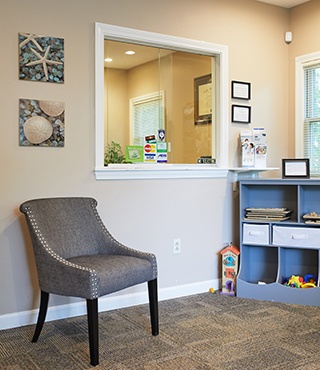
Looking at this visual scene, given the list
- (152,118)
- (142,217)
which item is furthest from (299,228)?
(152,118)

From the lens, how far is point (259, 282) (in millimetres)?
3873

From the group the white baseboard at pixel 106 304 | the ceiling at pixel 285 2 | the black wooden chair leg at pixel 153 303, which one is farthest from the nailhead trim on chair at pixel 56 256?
the ceiling at pixel 285 2

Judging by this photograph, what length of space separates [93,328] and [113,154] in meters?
1.50

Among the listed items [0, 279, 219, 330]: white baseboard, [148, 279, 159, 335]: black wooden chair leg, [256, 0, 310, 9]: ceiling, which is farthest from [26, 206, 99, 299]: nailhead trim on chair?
[256, 0, 310, 9]: ceiling

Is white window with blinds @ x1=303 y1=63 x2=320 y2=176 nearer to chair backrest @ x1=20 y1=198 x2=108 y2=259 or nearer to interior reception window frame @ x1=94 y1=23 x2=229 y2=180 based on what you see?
interior reception window frame @ x1=94 y1=23 x2=229 y2=180

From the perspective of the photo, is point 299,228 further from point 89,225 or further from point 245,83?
point 89,225

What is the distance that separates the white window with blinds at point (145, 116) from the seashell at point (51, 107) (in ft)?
2.08

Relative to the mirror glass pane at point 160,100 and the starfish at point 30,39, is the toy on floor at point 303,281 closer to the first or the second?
the mirror glass pane at point 160,100

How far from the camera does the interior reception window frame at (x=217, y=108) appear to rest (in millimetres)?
3379

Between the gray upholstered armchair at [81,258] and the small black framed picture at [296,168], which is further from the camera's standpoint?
the small black framed picture at [296,168]

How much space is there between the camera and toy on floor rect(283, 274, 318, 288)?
3.65 metres

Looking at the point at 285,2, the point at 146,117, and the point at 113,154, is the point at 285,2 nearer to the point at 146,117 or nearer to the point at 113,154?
the point at 146,117

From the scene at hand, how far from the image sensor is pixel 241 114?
4.11m

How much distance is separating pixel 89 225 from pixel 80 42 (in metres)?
1.31
